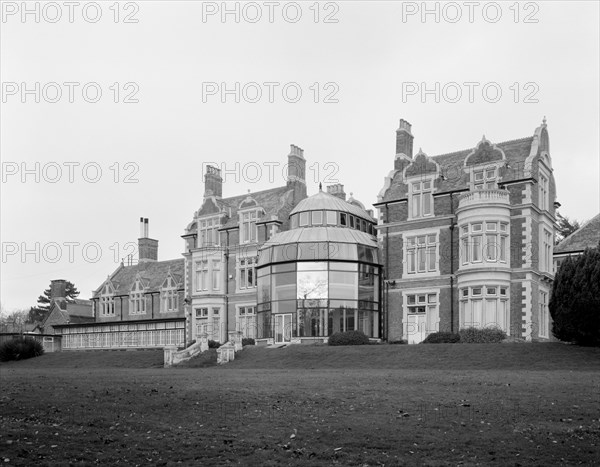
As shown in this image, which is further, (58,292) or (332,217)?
(58,292)

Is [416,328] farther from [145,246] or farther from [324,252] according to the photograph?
[145,246]

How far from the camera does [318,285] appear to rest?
43781 mm

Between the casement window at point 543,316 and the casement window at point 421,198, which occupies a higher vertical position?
the casement window at point 421,198

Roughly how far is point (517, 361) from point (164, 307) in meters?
38.7

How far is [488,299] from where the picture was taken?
128ft

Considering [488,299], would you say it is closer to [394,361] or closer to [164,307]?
[394,361]

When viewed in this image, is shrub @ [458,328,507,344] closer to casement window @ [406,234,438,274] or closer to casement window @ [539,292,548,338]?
casement window @ [539,292,548,338]

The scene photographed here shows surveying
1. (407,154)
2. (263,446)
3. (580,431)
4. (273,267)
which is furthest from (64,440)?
(407,154)

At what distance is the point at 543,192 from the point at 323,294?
13.3 m

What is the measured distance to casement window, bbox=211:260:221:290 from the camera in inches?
2082

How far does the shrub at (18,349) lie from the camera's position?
154ft

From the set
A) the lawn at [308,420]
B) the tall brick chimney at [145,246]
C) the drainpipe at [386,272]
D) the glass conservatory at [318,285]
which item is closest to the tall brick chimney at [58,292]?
the tall brick chimney at [145,246]

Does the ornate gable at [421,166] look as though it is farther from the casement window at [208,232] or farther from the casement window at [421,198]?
the casement window at [208,232]

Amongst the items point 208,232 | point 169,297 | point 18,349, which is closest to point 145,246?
point 169,297
